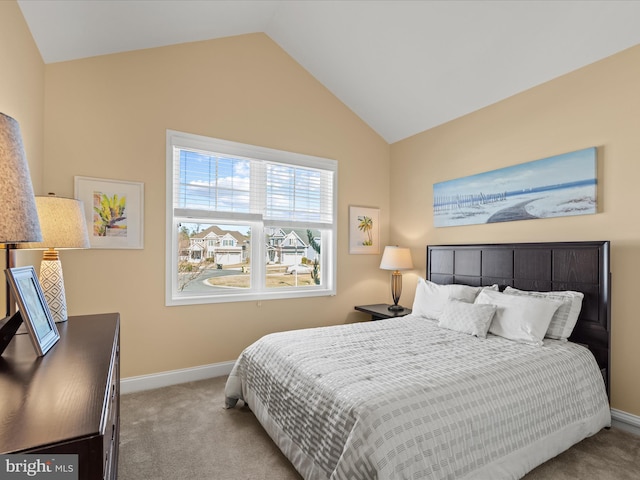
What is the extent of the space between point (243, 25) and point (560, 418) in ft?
13.3

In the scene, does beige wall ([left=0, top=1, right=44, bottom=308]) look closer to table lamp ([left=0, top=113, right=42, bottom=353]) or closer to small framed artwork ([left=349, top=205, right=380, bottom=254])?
table lamp ([left=0, top=113, right=42, bottom=353])

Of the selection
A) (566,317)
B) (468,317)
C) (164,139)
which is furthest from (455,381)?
(164,139)

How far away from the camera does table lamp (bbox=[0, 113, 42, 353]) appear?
78 centimetres

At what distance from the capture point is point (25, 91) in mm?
2246

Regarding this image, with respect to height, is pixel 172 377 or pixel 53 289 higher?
pixel 53 289

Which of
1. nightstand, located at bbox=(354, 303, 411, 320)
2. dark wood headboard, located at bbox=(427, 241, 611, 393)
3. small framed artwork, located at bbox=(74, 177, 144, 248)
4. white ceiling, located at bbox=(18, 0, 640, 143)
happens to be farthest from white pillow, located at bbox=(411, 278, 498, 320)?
small framed artwork, located at bbox=(74, 177, 144, 248)

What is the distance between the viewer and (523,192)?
3.13m

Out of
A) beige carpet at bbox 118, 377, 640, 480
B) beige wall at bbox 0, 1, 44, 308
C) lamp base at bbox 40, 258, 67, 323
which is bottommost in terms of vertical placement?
beige carpet at bbox 118, 377, 640, 480

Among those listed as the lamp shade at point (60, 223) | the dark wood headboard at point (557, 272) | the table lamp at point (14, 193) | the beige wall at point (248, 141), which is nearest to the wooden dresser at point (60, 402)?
the table lamp at point (14, 193)

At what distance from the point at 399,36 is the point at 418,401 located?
2.97 meters

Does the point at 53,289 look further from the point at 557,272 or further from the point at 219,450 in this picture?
the point at 557,272

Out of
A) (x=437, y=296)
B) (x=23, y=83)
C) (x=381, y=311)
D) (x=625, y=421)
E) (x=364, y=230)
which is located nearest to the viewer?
(x=23, y=83)

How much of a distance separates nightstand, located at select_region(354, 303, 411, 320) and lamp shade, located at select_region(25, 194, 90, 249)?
2809 millimetres

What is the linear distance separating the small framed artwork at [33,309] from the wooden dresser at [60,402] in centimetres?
4
